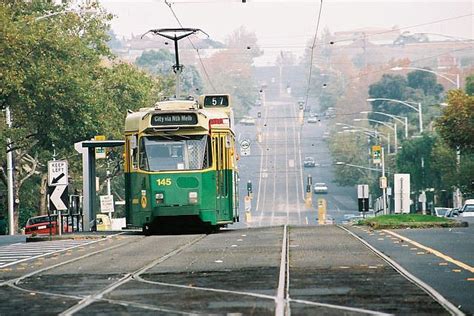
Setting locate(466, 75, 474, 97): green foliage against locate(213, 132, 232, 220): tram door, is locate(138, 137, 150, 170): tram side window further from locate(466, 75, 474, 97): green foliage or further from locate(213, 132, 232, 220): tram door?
locate(466, 75, 474, 97): green foliage

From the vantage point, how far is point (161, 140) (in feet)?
130

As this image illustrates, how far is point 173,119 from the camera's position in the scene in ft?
130

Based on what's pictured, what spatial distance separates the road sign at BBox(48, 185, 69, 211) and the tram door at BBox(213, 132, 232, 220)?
4.25m

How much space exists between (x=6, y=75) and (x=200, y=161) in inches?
576

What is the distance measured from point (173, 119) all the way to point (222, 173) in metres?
2.21

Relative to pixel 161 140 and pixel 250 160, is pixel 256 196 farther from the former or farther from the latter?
pixel 161 140

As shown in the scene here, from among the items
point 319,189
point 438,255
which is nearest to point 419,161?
point 319,189

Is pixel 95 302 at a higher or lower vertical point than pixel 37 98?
lower

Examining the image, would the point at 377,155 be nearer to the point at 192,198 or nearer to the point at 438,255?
the point at 192,198

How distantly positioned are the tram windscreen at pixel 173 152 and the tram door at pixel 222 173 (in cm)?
52

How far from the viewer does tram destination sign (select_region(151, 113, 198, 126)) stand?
39.6 meters

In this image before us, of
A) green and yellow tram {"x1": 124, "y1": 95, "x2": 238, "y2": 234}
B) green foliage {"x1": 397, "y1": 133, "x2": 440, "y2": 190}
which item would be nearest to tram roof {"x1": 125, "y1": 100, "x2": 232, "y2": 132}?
green and yellow tram {"x1": 124, "y1": 95, "x2": 238, "y2": 234}

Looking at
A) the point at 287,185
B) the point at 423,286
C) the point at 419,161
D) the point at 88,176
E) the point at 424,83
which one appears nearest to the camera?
the point at 423,286

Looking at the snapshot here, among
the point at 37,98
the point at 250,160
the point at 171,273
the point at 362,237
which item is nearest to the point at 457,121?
the point at 37,98
